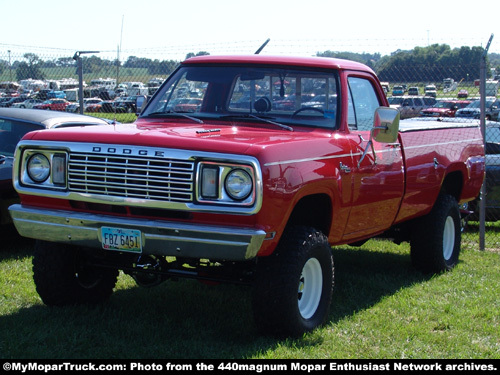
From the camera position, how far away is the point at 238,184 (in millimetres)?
4520

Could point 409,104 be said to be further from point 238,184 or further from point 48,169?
point 238,184

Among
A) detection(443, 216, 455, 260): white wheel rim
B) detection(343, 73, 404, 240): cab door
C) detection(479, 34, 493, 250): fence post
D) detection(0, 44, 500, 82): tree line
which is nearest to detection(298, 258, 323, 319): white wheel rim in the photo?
detection(343, 73, 404, 240): cab door

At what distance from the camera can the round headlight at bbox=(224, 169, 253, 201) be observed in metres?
4.50

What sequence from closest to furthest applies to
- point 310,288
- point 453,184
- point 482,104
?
point 310,288 < point 453,184 < point 482,104

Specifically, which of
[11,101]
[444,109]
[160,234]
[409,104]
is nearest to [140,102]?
[160,234]

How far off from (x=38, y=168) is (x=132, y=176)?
833 mm

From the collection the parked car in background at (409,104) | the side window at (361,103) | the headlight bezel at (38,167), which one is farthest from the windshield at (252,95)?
the parked car in background at (409,104)

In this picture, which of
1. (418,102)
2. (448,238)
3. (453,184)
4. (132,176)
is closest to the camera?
(132,176)

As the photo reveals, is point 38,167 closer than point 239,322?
Yes

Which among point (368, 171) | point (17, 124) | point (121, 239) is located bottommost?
point (121, 239)

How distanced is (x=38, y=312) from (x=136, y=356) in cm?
127

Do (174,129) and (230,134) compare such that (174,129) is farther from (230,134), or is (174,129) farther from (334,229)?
(334,229)

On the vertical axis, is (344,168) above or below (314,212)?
above
